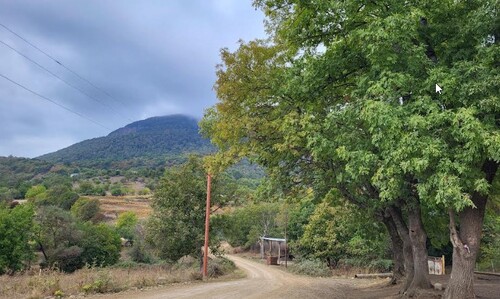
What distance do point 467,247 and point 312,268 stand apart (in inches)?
1200

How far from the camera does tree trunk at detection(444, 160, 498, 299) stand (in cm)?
1030

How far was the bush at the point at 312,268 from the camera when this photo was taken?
37906mm

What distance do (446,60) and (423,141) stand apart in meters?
3.60

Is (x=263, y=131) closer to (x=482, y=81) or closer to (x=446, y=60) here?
(x=446, y=60)

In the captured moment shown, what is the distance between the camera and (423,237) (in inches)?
526

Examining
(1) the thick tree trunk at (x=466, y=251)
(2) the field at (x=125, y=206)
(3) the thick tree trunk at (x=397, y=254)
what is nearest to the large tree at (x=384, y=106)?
(1) the thick tree trunk at (x=466, y=251)

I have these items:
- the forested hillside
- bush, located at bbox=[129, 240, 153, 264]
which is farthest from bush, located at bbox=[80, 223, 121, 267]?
the forested hillside

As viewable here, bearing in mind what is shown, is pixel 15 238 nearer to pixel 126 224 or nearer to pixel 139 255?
pixel 139 255

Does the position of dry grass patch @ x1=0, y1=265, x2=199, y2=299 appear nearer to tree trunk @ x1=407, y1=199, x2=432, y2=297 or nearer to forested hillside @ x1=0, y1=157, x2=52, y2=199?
tree trunk @ x1=407, y1=199, x2=432, y2=297

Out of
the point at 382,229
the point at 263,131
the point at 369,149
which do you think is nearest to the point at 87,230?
the point at 382,229

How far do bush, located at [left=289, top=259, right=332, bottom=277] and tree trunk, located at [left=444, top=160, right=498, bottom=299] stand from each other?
92.9ft

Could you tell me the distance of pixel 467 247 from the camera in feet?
33.8

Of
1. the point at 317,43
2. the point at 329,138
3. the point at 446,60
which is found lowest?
the point at 329,138

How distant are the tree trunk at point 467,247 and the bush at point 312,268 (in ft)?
92.9
